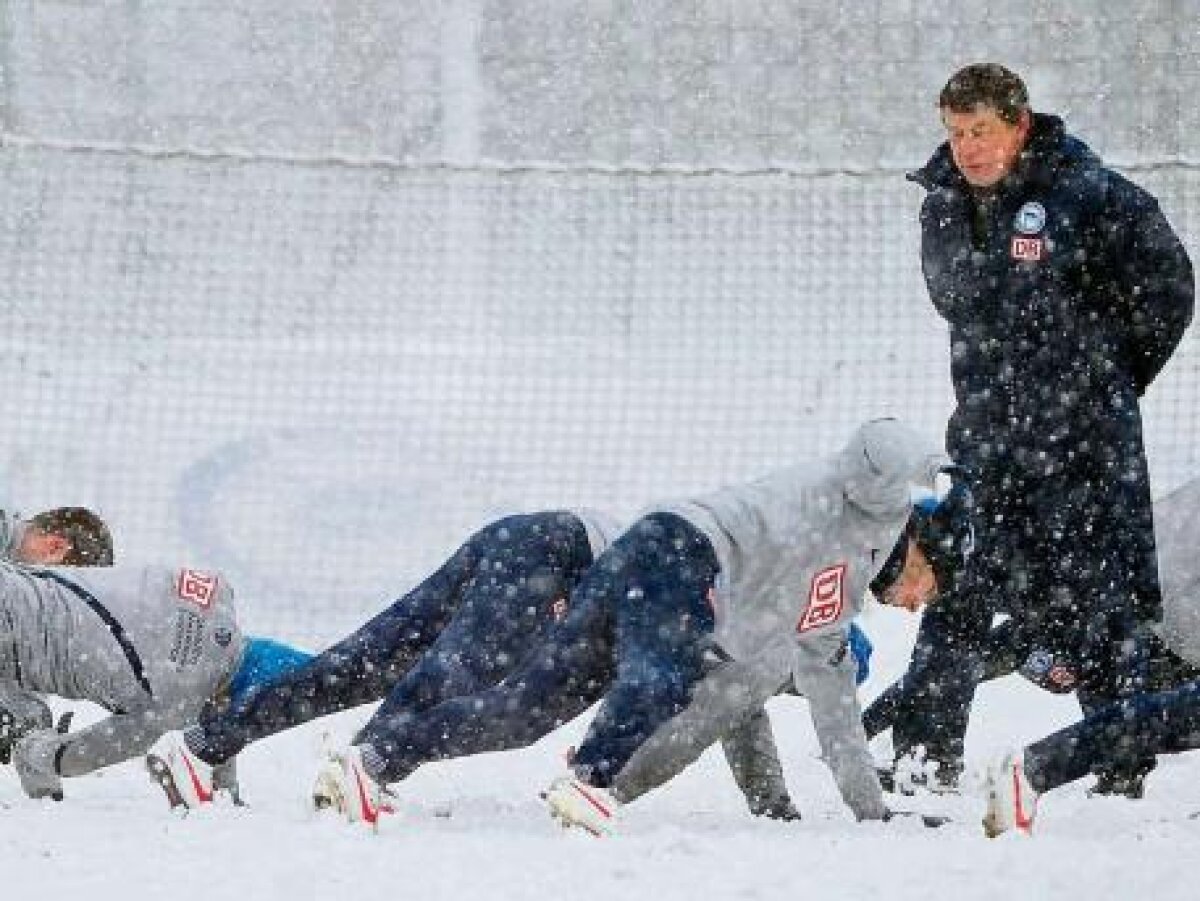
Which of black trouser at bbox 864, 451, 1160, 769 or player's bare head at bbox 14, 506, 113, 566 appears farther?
player's bare head at bbox 14, 506, 113, 566

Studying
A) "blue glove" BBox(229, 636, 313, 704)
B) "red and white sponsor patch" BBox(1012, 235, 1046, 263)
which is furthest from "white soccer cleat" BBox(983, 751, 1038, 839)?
"blue glove" BBox(229, 636, 313, 704)

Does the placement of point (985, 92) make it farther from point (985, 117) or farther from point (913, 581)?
point (913, 581)

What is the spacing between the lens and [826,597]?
3918mm

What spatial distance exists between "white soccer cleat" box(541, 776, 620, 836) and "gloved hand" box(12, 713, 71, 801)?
4.23 feet

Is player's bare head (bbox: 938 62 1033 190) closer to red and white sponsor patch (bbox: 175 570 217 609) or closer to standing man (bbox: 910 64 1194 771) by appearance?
standing man (bbox: 910 64 1194 771)

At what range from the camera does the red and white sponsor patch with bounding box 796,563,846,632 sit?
391cm

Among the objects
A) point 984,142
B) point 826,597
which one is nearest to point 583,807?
point 826,597

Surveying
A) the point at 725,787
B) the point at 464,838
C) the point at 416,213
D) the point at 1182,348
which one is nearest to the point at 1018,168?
the point at 725,787

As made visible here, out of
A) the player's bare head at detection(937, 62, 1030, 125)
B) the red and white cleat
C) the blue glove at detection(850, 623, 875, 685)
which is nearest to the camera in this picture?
the red and white cleat

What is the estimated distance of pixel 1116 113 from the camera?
8.16 metres

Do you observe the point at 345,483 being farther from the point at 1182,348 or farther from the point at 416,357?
the point at 1182,348

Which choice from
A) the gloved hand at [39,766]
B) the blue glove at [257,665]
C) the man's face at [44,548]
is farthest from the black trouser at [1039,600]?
the man's face at [44,548]

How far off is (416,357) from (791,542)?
418cm

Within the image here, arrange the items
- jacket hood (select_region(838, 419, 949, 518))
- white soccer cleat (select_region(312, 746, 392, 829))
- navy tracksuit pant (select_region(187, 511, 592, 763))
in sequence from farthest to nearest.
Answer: navy tracksuit pant (select_region(187, 511, 592, 763))
jacket hood (select_region(838, 419, 949, 518))
white soccer cleat (select_region(312, 746, 392, 829))
